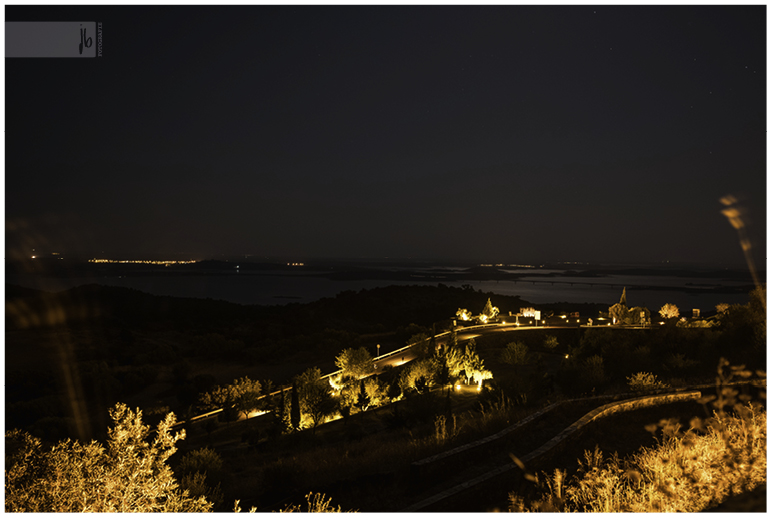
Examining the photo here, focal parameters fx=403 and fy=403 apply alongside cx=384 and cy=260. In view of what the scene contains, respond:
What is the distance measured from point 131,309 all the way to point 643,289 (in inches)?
3352

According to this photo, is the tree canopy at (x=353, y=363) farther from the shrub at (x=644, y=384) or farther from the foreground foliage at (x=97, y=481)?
the foreground foliage at (x=97, y=481)

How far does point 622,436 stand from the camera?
25.9ft

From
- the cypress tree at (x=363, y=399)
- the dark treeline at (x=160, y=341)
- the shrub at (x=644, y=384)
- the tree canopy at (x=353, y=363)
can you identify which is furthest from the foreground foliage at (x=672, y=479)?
the dark treeline at (x=160, y=341)

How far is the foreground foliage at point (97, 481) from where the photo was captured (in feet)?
15.2

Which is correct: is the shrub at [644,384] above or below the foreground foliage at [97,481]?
below

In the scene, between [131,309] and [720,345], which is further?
Answer: [131,309]

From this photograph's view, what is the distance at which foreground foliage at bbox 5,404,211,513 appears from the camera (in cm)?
463

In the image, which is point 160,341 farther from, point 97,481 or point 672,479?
point 672,479

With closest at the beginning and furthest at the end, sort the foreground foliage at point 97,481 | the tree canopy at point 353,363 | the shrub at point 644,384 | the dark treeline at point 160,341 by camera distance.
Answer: the foreground foliage at point 97,481, the shrub at point 644,384, the tree canopy at point 353,363, the dark treeline at point 160,341

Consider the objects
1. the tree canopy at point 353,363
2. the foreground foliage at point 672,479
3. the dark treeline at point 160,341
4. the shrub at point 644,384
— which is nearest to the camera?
the foreground foliage at point 672,479

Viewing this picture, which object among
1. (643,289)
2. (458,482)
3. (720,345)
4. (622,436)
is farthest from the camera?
(643,289)

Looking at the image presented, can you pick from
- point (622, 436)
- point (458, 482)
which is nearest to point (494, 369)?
point (622, 436)
